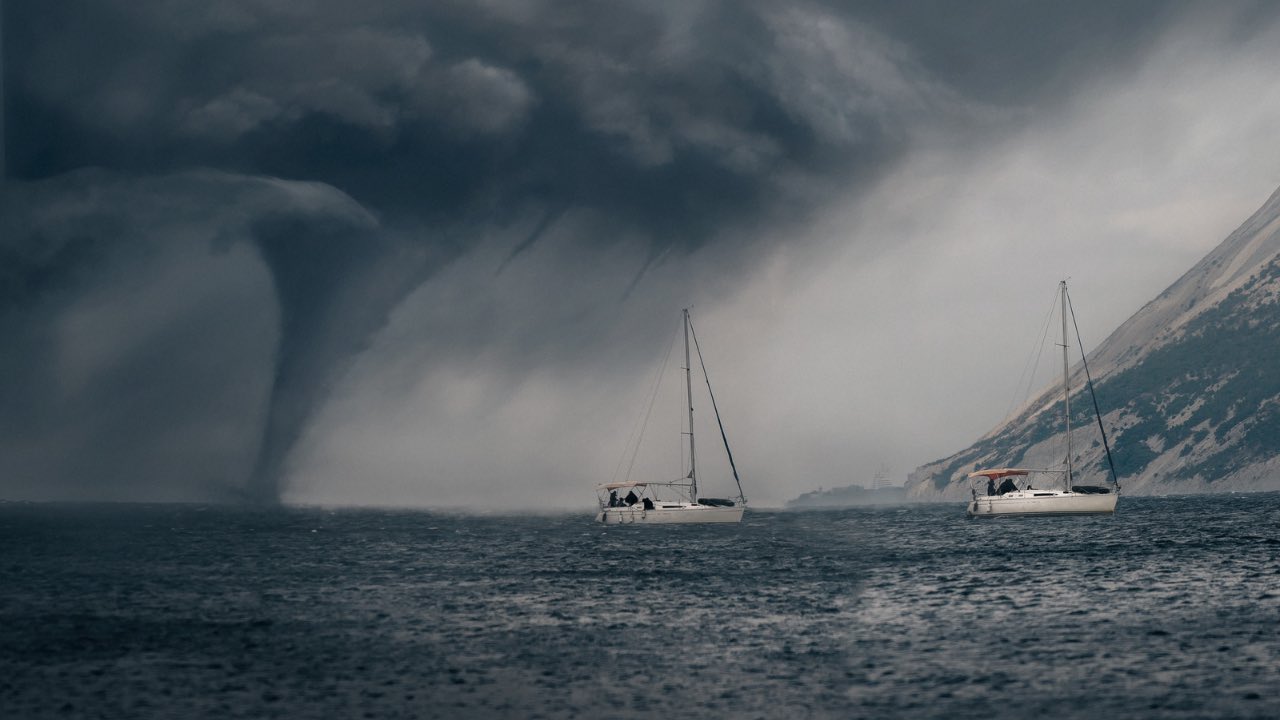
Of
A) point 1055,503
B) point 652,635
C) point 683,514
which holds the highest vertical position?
point 1055,503

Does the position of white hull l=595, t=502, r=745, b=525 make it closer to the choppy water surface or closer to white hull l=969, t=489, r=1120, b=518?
white hull l=969, t=489, r=1120, b=518

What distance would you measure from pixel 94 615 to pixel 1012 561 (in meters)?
71.1

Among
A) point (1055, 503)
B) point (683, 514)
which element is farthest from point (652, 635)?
point (1055, 503)

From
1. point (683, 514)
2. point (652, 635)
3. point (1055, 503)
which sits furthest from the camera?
point (1055, 503)

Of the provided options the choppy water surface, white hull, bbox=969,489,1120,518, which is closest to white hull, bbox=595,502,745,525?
white hull, bbox=969,489,1120,518

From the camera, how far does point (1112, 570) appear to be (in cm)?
8625

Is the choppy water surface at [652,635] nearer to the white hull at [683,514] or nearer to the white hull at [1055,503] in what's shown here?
the white hull at [683,514]

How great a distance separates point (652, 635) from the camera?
55406 mm

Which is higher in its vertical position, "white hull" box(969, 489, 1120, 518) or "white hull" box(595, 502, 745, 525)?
"white hull" box(969, 489, 1120, 518)

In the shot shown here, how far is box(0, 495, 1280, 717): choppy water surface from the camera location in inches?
1543

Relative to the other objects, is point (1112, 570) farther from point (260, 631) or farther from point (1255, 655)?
point (260, 631)

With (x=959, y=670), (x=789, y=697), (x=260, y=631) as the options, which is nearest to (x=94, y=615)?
(x=260, y=631)

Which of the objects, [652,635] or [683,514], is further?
[683,514]

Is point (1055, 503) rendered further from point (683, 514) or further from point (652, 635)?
point (652, 635)
